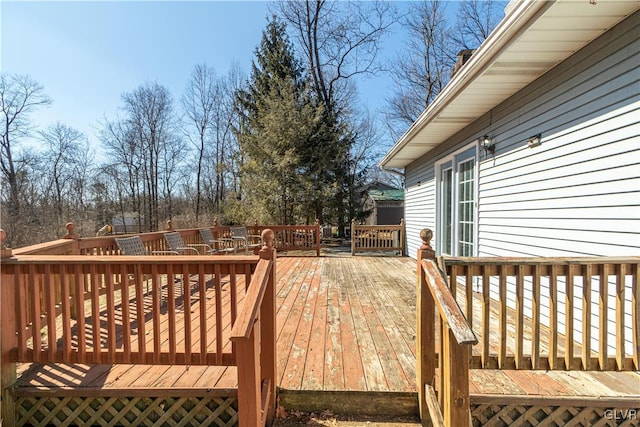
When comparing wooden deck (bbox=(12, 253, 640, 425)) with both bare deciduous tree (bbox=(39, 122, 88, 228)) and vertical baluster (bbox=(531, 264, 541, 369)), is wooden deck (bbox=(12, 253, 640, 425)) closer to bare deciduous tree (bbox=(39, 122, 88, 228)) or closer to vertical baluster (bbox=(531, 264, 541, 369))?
vertical baluster (bbox=(531, 264, 541, 369))

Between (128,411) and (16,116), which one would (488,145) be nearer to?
(128,411)

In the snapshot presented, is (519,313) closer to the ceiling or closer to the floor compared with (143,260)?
closer to the floor

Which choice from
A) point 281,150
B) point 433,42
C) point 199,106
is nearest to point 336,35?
point 433,42

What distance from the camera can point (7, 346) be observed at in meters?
1.99

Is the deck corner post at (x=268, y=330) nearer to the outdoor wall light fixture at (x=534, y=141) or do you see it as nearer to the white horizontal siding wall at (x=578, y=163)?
the white horizontal siding wall at (x=578, y=163)

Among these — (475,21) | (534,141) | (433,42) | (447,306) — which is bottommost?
(447,306)

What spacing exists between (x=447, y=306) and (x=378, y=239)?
22.8 feet

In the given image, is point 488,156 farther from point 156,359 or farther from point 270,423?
point 156,359

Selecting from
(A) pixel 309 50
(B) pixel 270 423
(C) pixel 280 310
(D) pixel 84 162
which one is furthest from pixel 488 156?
(D) pixel 84 162

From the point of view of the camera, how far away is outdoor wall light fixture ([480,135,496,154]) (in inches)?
155

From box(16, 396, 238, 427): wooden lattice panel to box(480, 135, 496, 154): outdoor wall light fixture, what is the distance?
13.4 ft

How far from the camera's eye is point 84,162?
15.7m

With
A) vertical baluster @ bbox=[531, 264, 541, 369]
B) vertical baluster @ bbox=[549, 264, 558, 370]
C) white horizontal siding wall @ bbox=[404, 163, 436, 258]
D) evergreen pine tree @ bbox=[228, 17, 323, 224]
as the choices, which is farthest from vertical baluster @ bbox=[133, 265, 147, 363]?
evergreen pine tree @ bbox=[228, 17, 323, 224]

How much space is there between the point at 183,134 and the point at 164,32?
12441 mm
